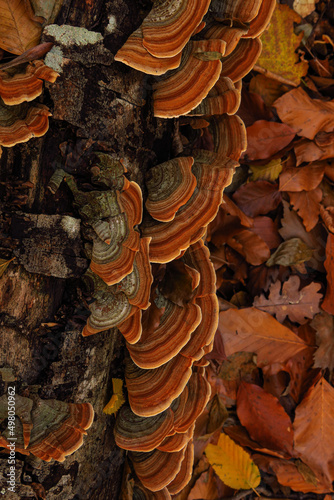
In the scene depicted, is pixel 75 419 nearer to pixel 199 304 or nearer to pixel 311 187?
pixel 199 304

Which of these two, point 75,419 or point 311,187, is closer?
point 75,419

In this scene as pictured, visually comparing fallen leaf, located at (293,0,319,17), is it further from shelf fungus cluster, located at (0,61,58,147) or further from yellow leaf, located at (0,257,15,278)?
yellow leaf, located at (0,257,15,278)

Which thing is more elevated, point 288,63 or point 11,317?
point 288,63

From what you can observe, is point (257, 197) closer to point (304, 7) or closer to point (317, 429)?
point (304, 7)

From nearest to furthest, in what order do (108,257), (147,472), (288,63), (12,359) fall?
(108,257)
(12,359)
(147,472)
(288,63)

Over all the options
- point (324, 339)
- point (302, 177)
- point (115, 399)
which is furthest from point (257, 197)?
point (115, 399)

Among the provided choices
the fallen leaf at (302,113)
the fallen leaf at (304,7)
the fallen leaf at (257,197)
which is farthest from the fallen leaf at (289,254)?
the fallen leaf at (304,7)

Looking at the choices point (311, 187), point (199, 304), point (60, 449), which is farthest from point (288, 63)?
point (60, 449)
